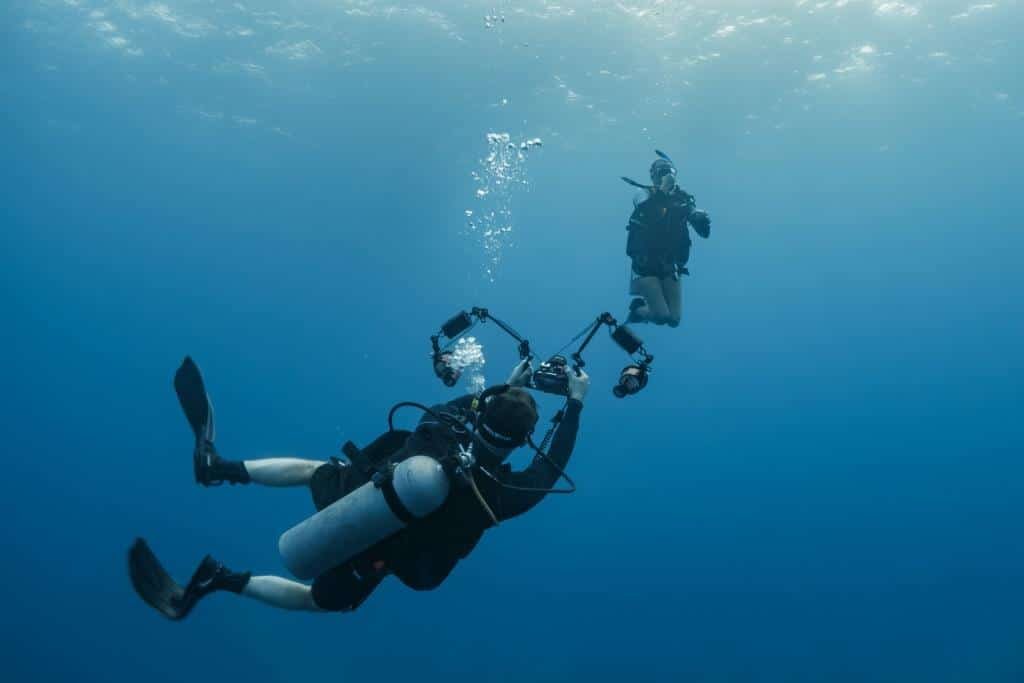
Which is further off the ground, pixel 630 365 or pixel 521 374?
pixel 630 365

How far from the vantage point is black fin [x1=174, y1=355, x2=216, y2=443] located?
5.56 metres

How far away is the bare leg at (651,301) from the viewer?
989 cm

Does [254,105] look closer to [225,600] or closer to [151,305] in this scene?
[225,600]

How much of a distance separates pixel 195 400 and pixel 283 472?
114 centimetres

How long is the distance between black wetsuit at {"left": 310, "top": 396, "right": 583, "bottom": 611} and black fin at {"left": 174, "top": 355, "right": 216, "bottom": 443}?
1.40 meters

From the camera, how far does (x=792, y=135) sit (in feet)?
94.6

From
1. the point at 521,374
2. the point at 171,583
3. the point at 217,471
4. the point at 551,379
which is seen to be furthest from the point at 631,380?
the point at 171,583

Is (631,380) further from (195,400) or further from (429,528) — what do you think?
(195,400)

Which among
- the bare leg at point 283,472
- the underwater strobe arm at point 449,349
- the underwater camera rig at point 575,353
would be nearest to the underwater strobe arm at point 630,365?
the underwater camera rig at point 575,353

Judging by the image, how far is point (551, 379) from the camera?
5.91 m

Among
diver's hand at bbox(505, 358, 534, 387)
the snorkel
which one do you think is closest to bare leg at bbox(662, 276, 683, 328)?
the snorkel

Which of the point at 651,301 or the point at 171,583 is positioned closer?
the point at 171,583

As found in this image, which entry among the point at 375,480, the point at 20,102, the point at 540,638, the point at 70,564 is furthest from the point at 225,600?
the point at 20,102

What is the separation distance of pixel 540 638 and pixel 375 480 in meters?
26.0
